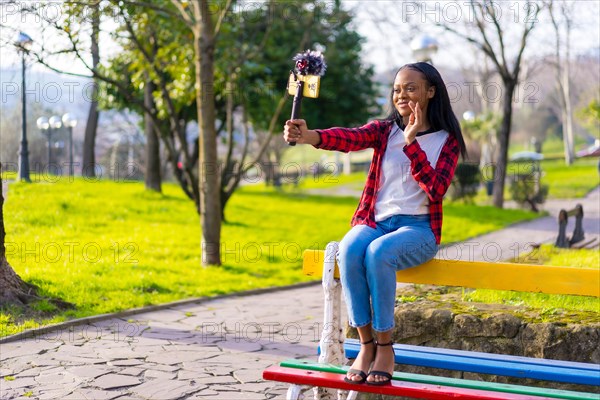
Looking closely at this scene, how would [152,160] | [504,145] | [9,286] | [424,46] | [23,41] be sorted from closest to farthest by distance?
1. [9,286]
2. [23,41]
3. [424,46]
4. [152,160]
5. [504,145]

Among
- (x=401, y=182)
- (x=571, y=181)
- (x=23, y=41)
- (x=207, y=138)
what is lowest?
(x=571, y=181)

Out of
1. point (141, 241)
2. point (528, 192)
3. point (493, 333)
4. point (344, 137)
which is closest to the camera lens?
point (344, 137)

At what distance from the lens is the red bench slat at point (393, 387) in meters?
3.68

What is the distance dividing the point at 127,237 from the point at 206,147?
2766 mm

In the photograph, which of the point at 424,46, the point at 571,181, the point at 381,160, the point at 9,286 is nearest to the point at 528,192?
the point at 424,46

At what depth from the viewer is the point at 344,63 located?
2666cm

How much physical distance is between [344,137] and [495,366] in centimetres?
134

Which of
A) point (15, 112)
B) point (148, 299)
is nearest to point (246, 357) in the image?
point (148, 299)

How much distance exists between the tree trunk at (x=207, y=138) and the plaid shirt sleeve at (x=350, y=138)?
769 centimetres

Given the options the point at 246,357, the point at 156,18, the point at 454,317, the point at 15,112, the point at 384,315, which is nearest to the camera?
the point at 384,315

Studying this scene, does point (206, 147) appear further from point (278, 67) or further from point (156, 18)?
point (278, 67)

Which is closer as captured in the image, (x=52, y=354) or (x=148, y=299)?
(x=52, y=354)

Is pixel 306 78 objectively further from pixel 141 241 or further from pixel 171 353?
pixel 141 241

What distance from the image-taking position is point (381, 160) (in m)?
4.50
